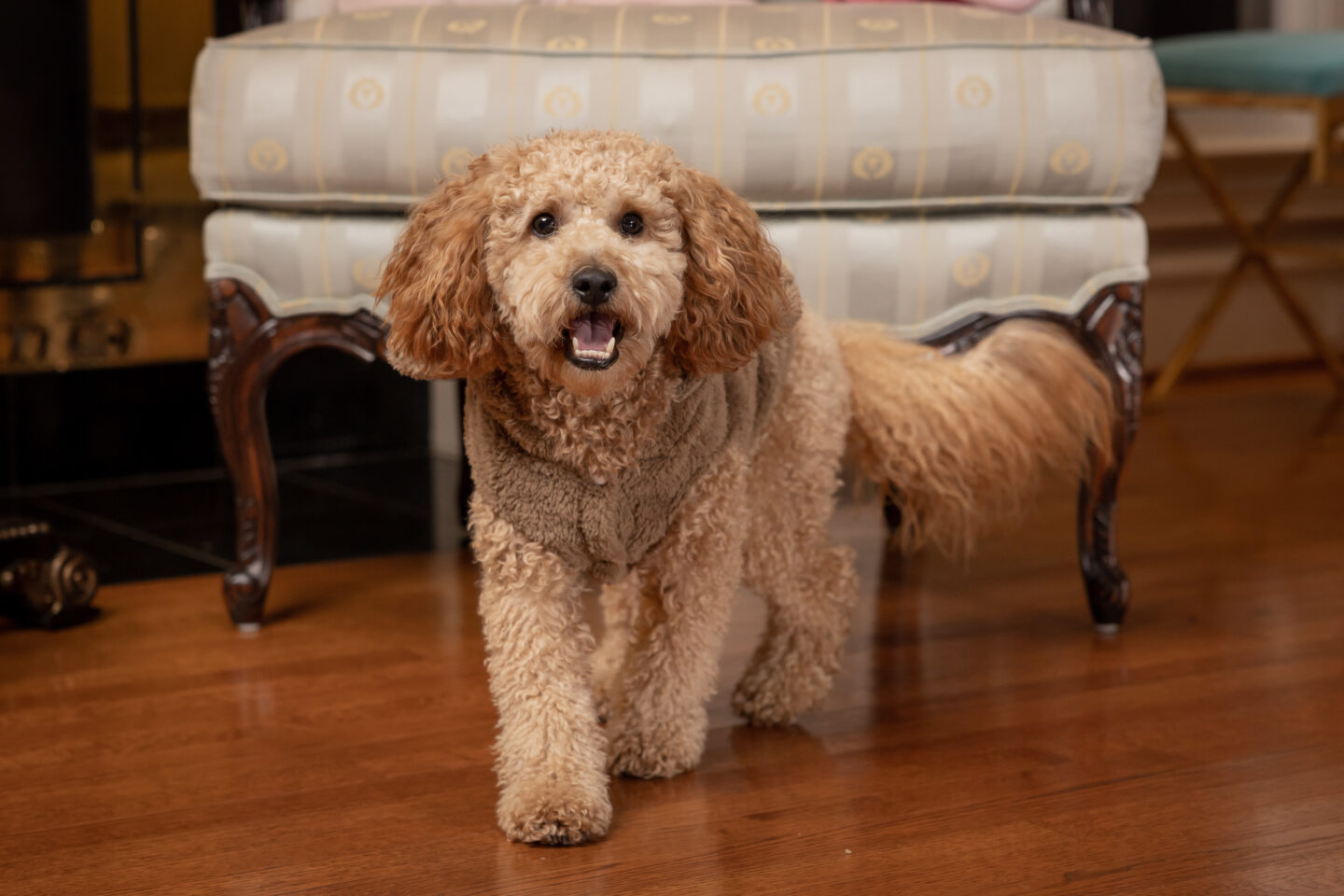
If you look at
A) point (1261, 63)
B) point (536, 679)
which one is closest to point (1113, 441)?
point (536, 679)

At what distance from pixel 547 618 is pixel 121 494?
5.20 ft

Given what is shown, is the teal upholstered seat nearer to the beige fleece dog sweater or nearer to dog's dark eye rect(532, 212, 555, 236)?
the beige fleece dog sweater

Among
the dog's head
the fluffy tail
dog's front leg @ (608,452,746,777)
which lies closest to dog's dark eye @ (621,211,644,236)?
the dog's head

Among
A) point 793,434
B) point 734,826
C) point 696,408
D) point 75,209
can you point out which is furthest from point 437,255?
point 75,209

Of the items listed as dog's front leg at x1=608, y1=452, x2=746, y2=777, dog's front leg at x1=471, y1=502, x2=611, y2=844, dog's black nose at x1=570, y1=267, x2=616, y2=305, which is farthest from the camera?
dog's front leg at x1=608, y1=452, x2=746, y2=777

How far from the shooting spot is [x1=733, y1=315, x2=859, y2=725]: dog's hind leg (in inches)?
63.9

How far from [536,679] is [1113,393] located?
849 mm

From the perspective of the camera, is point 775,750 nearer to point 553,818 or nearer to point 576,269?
point 553,818

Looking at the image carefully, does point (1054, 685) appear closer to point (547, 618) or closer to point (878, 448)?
point (878, 448)

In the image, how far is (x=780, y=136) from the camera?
5.96 feet

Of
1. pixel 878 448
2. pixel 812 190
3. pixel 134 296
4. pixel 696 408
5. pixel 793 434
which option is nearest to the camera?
pixel 696 408

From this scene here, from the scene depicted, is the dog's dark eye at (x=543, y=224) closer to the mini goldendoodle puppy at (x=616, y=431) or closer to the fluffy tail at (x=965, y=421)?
the mini goldendoodle puppy at (x=616, y=431)

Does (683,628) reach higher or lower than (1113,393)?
lower

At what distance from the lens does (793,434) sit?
162 centimetres
